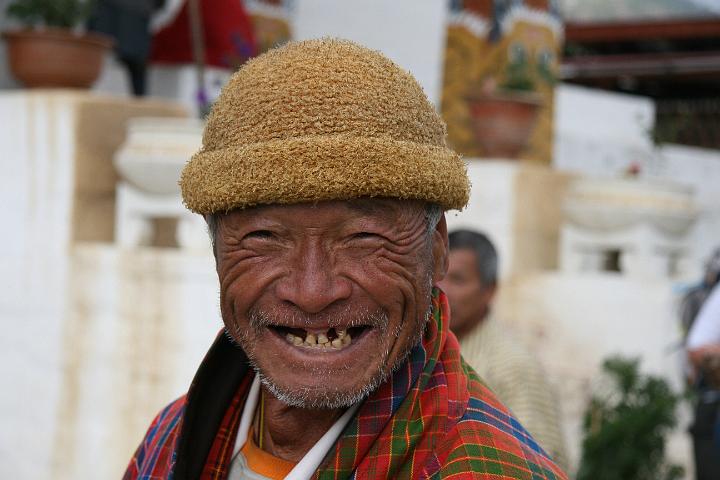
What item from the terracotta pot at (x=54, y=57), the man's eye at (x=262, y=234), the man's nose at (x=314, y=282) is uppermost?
the terracotta pot at (x=54, y=57)

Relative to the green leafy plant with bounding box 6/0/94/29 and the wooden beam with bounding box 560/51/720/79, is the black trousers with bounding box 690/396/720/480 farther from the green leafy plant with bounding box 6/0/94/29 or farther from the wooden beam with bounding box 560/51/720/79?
the wooden beam with bounding box 560/51/720/79

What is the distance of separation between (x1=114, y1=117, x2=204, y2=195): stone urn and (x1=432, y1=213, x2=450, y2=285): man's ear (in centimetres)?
368

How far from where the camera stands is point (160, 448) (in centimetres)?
196

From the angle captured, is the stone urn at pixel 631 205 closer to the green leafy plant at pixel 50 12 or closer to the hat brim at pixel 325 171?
the green leafy plant at pixel 50 12

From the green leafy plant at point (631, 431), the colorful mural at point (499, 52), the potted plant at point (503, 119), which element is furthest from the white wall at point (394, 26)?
the green leafy plant at point (631, 431)

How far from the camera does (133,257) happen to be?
5574 millimetres

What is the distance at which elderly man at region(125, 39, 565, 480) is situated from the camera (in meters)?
1.62

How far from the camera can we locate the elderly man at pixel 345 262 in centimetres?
162

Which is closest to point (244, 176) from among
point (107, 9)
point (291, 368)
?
point (291, 368)

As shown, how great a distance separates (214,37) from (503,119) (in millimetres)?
1761

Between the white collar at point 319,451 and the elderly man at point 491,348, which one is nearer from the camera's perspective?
the white collar at point 319,451

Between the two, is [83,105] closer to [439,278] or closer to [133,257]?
[133,257]

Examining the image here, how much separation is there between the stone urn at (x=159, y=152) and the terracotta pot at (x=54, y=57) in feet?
2.08

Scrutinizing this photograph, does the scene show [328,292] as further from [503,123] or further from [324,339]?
[503,123]
